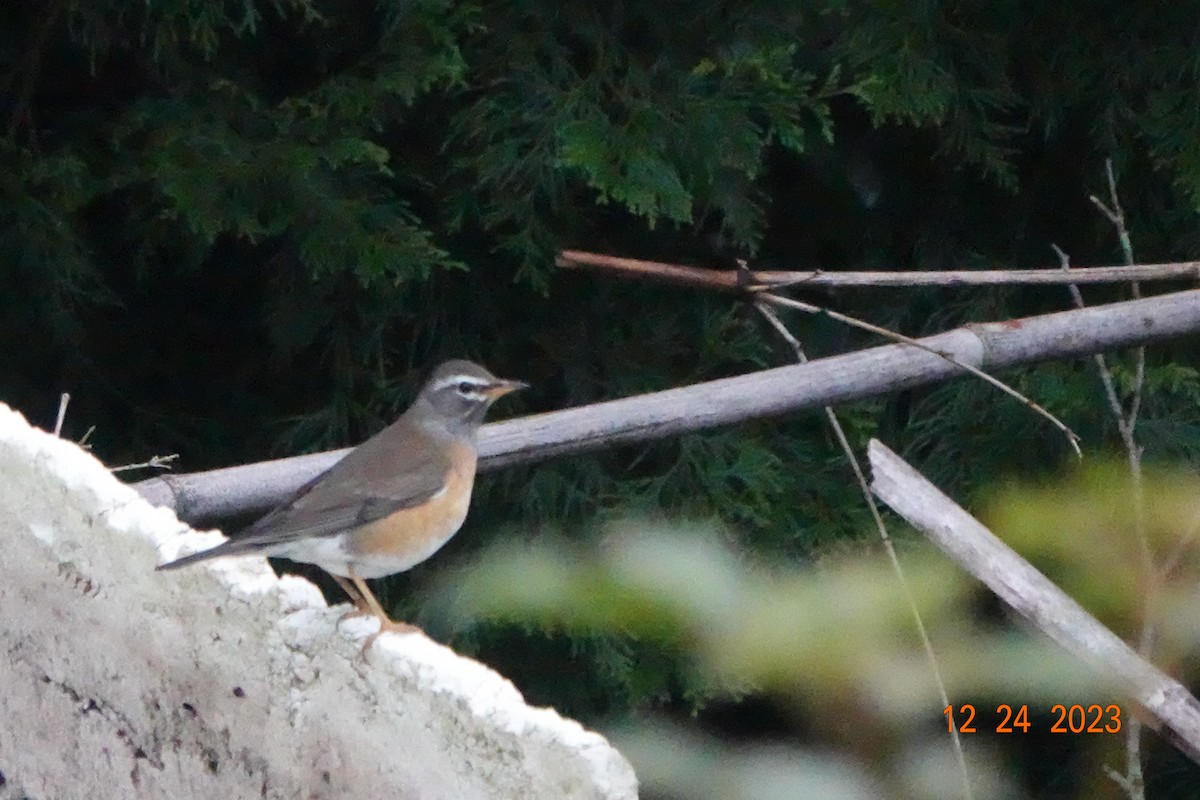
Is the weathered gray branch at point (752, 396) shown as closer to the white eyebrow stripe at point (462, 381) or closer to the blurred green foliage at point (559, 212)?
the white eyebrow stripe at point (462, 381)

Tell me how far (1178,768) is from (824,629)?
1.72m

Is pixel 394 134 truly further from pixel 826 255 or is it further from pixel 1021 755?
pixel 1021 755

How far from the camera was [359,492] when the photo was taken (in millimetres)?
2465

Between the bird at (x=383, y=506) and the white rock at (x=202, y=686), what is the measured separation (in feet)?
0.85

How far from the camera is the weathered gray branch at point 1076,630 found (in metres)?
0.77

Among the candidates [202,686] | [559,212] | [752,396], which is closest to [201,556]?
[202,686]

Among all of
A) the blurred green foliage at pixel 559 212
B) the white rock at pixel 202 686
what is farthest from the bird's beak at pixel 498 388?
the white rock at pixel 202 686

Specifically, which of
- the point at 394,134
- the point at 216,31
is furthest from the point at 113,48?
the point at 394,134

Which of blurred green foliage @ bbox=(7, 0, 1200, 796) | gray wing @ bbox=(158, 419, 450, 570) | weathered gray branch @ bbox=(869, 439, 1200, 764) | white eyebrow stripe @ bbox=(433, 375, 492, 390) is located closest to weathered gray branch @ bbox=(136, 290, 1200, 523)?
gray wing @ bbox=(158, 419, 450, 570)

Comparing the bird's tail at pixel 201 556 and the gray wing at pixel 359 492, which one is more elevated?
the bird's tail at pixel 201 556
